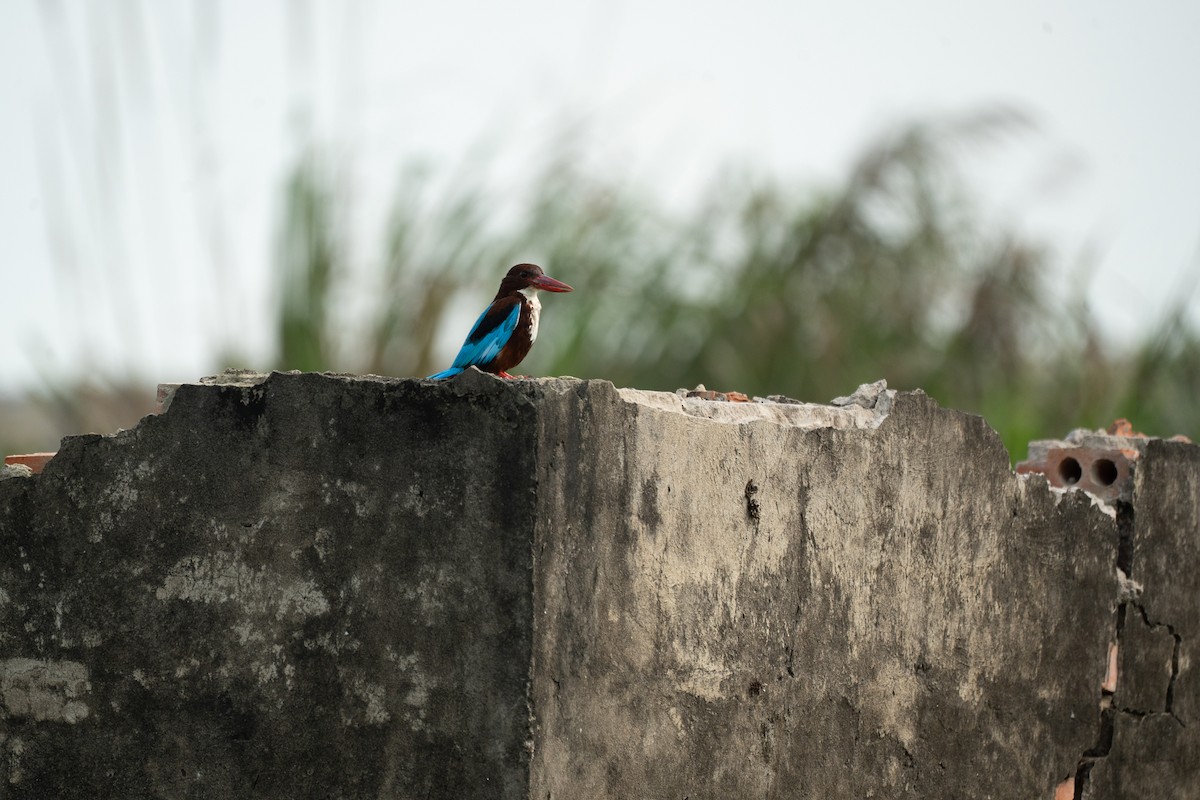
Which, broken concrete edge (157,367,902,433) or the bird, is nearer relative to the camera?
broken concrete edge (157,367,902,433)

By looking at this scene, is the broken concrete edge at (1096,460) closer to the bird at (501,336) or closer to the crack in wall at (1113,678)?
the crack in wall at (1113,678)

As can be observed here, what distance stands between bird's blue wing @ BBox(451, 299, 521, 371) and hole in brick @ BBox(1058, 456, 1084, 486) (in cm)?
227

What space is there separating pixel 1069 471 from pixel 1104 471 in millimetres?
143

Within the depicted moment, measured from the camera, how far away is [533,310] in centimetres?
281

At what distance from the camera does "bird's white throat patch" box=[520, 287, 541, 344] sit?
276 cm

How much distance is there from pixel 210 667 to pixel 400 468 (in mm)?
540

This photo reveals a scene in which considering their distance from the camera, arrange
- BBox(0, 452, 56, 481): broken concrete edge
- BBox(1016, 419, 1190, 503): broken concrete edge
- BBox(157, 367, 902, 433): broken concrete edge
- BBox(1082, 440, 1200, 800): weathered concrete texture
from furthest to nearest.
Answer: BBox(1016, 419, 1190, 503): broken concrete edge
BBox(1082, 440, 1200, 800): weathered concrete texture
BBox(0, 452, 56, 481): broken concrete edge
BBox(157, 367, 902, 433): broken concrete edge

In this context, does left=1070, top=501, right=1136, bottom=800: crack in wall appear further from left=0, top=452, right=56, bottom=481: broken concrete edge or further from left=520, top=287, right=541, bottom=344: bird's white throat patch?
left=0, top=452, right=56, bottom=481: broken concrete edge

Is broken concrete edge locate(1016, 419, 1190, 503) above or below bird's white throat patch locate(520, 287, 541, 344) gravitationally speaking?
below

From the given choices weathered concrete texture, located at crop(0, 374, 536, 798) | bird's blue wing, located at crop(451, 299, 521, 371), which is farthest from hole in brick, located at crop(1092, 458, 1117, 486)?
weathered concrete texture, located at crop(0, 374, 536, 798)

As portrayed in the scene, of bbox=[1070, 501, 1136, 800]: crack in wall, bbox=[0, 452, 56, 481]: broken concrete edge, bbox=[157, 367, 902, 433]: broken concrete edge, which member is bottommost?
bbox=[1070, 501, 1136, 800]: crack in wall

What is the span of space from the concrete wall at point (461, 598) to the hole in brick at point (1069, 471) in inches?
50.3

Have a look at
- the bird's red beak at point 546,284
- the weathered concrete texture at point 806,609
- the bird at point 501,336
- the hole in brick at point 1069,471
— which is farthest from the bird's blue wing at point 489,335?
the hole in brick at point 1069,471

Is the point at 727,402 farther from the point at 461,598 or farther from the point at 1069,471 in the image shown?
the point at 1069,471
